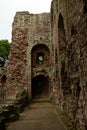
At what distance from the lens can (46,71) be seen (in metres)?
A: 16.2

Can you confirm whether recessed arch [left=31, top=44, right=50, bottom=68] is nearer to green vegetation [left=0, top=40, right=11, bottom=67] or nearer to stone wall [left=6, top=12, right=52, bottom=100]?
stone wall [left=6, top=12, right=52, bottom=100]

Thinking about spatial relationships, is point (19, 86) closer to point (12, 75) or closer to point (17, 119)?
point (12, 75)

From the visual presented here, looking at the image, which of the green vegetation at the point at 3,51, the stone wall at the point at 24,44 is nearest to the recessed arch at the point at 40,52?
the stone wall at the point at 24,44

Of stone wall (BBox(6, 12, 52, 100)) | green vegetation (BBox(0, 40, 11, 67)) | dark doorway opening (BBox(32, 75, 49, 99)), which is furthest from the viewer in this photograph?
green vegetation (BBox(0, 40, 11, 67))

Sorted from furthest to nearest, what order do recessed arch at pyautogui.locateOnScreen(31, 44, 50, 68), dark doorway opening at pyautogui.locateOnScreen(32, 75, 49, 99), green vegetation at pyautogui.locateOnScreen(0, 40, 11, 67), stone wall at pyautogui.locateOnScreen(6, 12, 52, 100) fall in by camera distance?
green vegetation at pyautogui.locateOnScreen(0, 40, 11, 67) → recessed arch at pyautogui.locateOnScreen(31, 44, 50, 68) → dark doorway opening at pyautogui.locateOnScreen(32, 75, 49, 99) → stone wall at pyautogui.locateOnScreen(6, 12, 52, 100)

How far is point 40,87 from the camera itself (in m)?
17.2

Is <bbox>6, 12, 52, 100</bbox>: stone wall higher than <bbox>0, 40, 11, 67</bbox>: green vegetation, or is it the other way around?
<bbox>0, 40, 11, 67</bbox>: green vegetation

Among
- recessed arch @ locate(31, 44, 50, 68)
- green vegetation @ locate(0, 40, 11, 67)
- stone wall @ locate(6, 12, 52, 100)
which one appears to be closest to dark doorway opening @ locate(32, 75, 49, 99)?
stone wall @ locate(6, 12, 52, 100)

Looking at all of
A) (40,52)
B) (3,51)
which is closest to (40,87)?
(40,52)

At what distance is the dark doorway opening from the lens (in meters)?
16.6

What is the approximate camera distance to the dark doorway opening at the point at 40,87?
16594mm

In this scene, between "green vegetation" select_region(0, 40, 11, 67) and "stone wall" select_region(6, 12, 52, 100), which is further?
"green vegetation" select_region(0, 40, 11, 67)

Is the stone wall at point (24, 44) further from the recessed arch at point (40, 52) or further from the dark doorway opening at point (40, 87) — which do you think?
the dark doorway opening at point (40, 87)

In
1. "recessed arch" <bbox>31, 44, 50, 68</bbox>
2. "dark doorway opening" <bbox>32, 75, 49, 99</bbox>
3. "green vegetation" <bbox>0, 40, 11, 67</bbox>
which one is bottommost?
"dark doorway opening" <bbox>32, 75, 49, 99</bbox>
